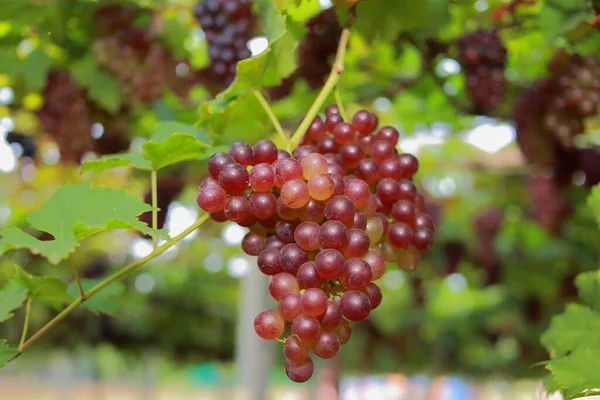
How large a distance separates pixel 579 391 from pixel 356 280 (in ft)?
1.50

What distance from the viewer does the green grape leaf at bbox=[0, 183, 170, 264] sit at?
996 millimetres

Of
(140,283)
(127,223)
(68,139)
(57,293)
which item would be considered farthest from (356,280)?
(140,283)

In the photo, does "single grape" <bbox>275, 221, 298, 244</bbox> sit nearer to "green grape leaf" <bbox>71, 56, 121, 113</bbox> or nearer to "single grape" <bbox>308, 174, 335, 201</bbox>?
"single grape" <bbox>308, 174, 335, 201</bbox>

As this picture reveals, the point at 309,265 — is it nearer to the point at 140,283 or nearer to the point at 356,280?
the point at 356,280

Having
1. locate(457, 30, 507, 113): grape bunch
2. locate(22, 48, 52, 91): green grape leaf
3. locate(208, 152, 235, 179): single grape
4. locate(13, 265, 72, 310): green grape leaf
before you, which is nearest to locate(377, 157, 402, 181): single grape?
locate(208, 152, 235, 179): single grape

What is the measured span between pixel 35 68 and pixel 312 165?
1966 mm

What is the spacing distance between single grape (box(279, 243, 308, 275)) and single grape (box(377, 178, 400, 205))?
0.28 m

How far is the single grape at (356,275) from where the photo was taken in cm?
101

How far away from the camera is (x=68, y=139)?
9.00 feet

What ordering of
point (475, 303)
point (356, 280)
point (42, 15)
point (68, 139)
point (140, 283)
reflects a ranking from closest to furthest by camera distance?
point (356, 280) < point (42, 15) < point (68, 139) < point (140, 283) < point (475, 303)

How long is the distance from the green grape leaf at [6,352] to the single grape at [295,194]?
0.59 m

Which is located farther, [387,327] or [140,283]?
[387,327]

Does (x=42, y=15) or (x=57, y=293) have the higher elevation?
(x=42, y=15)

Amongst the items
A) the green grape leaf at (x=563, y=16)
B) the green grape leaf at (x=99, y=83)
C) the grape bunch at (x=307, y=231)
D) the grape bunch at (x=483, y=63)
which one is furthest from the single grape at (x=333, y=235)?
the green grape leaf at (x=99, y=83)
